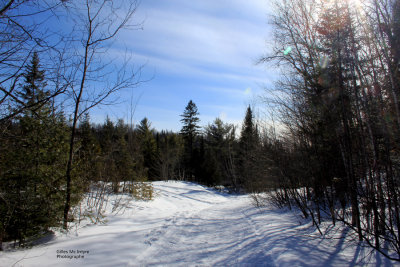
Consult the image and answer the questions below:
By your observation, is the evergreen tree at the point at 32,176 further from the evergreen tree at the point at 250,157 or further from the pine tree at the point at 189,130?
the pine tree at the point at 189,130

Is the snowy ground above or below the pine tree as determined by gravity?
below

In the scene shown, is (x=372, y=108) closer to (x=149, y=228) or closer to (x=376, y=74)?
(x=376, y=74)

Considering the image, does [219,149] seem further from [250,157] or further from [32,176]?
[32,176]

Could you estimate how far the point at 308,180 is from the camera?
665 cm

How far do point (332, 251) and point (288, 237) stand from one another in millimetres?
1046

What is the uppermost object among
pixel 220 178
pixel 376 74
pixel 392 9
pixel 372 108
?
pixel 392 9

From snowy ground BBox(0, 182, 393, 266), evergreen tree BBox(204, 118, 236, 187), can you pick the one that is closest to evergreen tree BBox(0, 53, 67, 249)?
snowy ground BBox(0, 182, 393, 266)

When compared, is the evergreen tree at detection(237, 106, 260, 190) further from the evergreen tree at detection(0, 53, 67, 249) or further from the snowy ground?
the evergreen tree at detection(0, 53, 67, 249)

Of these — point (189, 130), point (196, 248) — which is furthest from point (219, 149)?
point (196, 248)

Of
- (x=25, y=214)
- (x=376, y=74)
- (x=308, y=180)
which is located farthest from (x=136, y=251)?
(x=376, y=74)

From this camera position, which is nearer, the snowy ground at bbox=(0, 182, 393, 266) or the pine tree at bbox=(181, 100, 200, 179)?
the snowy ground at bbox=(0, 182, 393, 266)

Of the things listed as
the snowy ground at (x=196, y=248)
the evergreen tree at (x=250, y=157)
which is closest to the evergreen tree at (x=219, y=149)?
the evergreen tree at (x=250, y=157)

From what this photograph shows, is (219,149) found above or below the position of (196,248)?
above

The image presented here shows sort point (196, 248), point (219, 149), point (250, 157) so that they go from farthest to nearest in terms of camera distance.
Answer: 1. point (219, 149)
2. point (250, 157)
3. point (196, 248)
